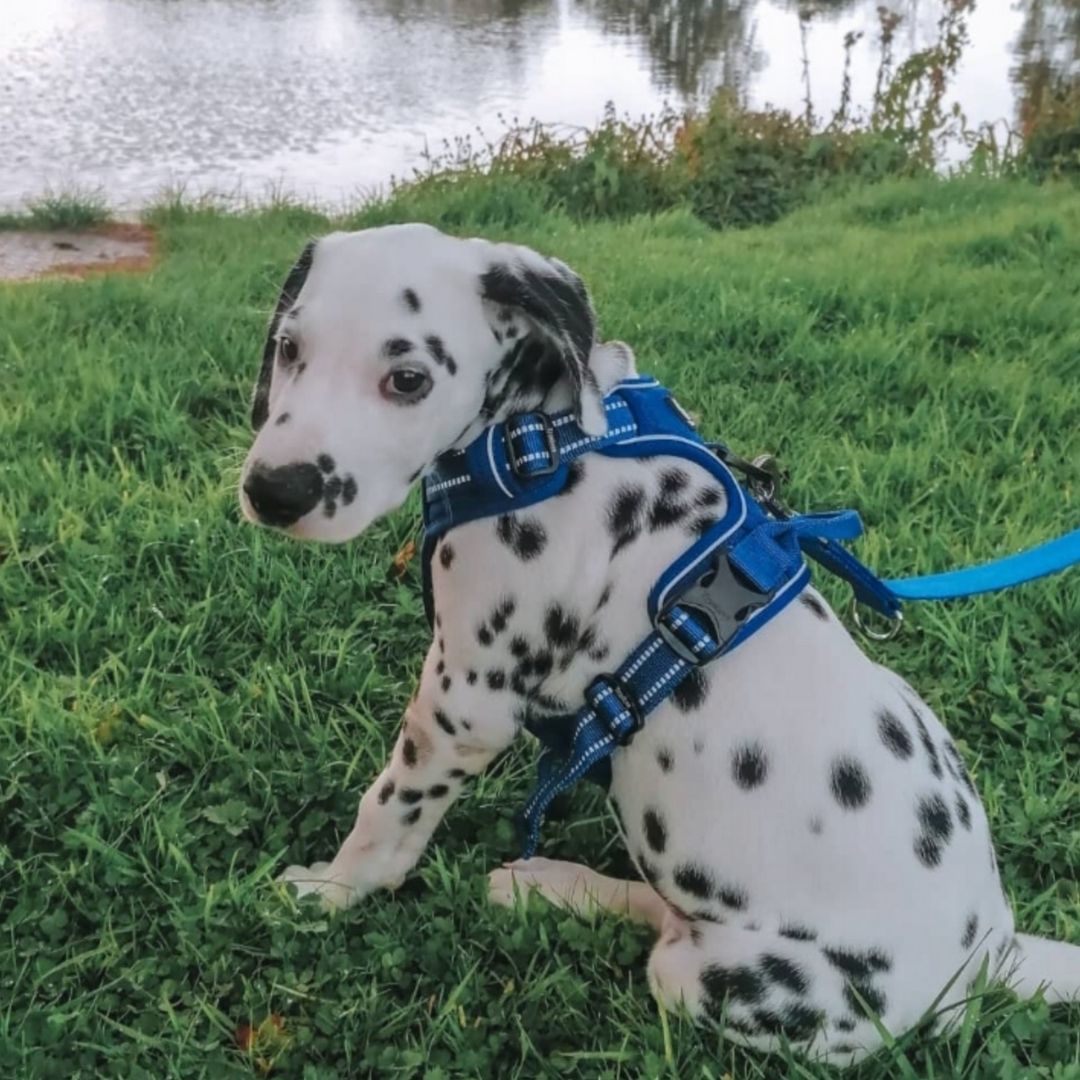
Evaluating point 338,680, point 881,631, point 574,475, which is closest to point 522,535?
point 574,475

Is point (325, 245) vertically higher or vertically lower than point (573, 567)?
higher

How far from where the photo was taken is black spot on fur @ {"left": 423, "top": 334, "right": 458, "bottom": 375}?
1.92m

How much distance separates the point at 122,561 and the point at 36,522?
0.34m

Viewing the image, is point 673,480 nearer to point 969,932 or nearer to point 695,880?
point 695,880

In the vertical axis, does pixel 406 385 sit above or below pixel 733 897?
above

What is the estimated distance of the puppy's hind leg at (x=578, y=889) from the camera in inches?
99.1

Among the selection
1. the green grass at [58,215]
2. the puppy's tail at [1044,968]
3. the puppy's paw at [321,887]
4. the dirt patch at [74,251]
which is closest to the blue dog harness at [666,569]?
the puppy's paw at [321,887]

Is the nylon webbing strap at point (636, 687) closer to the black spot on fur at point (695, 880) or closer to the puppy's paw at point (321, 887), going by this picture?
the black spot on fur at point (695, 880)

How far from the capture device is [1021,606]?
341 centimetres

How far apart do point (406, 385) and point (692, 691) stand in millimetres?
716

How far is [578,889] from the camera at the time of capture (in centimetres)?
256

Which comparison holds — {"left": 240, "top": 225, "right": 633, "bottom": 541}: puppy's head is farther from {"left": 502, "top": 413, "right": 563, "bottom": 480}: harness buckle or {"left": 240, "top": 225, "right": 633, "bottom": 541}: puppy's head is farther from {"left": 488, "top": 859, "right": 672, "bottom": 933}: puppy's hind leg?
{"left": 488, "top": 859, "right": 672, "bottom": 933}: puppy's hind leg

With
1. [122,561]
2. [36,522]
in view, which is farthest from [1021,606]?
[36,522]

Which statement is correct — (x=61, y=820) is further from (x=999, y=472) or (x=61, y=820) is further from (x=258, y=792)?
(x=999, y=472)
